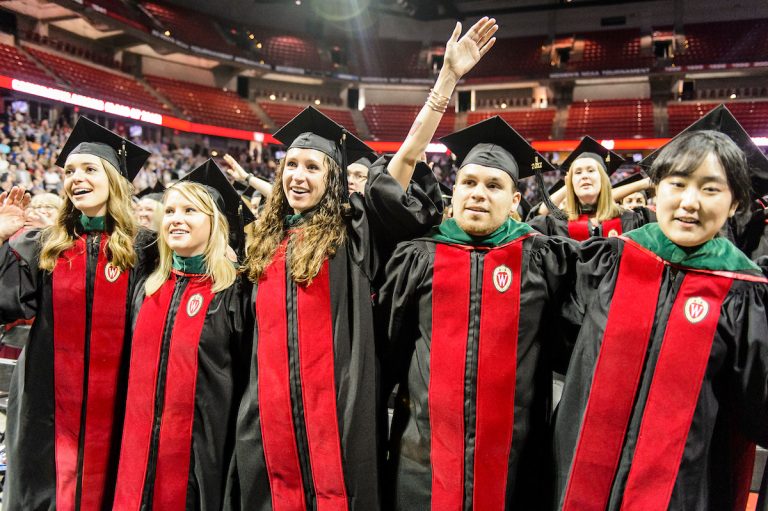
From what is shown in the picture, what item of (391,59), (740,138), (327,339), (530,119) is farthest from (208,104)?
(740,138)

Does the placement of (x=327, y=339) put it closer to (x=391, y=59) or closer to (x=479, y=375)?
(x=479, y=375)

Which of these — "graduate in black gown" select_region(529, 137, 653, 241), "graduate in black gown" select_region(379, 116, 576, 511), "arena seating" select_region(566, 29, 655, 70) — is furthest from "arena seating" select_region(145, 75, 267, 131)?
"graduate in black gown" select_region(379, 116, 576, 511)

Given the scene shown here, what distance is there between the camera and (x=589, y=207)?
3865 millimetres

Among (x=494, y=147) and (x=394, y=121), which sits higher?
(x=394, y=121)

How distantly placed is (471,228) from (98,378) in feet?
6.01

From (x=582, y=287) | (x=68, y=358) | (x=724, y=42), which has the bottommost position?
(x=68, y=358)

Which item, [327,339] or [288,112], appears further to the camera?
[288,112]

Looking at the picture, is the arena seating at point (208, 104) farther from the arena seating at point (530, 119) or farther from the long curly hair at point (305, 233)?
the long curly hair at point (305, 233)

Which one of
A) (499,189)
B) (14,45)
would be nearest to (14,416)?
(499,189)

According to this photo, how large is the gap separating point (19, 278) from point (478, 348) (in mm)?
2135

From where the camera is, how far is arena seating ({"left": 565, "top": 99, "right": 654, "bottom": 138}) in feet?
67.1

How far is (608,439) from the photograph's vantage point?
5.69 feet

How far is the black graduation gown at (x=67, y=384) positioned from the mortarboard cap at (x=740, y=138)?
2479mm

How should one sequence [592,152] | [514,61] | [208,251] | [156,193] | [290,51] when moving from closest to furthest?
[208,251] < [592,152] < [156,193] < [514,61] < [290,51]
